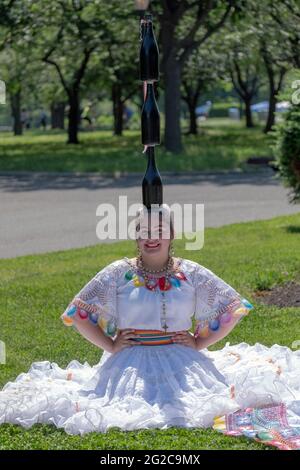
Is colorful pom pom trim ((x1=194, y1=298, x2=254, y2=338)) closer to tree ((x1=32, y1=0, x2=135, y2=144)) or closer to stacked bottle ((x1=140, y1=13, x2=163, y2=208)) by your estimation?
stacked bottle ((x1=140, y1=13, x2=163, y2=208))

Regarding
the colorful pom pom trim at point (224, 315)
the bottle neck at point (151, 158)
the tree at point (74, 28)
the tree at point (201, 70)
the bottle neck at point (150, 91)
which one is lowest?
the colorful pom pom trim at point (224, 315)

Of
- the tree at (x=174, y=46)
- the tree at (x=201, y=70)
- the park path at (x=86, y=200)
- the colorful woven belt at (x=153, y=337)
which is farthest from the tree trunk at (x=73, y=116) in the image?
the colorful woven belt at (x=153, y=337)

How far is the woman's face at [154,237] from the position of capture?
586 centimetres

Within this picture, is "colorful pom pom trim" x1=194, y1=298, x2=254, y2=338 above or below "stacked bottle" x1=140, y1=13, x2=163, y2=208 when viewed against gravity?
below

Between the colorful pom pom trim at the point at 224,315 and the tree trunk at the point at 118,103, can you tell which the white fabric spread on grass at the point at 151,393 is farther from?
the tree trunk at the point at 118,103

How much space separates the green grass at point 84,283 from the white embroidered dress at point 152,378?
115 millimetres

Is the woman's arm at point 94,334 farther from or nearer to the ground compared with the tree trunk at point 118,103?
nearer to the ground

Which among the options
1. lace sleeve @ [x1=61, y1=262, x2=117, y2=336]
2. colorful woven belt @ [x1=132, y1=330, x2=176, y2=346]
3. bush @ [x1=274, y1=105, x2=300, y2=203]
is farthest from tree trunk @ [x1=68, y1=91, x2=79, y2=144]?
colorful woven belt @ [x1=132, y1=330, x2=176, y2=346]

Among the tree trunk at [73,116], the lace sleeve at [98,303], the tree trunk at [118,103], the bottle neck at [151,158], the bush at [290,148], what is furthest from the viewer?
the tree trunk at [118,103]

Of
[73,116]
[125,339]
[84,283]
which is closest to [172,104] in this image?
[73,116]

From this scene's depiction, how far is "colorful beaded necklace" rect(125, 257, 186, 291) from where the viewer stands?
594 centimetres

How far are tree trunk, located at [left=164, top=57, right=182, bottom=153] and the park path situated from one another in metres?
4.13
